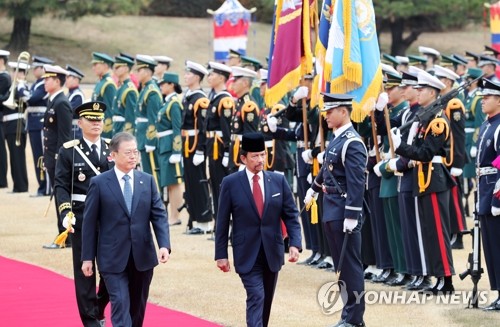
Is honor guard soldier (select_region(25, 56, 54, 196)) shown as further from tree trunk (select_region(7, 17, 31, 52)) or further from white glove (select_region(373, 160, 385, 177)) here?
tree trunk (select_region(7, 17, 31, 52))

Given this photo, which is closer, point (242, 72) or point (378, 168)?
point (378, 168)

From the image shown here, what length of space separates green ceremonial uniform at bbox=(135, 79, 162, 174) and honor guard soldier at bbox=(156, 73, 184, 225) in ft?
0.66

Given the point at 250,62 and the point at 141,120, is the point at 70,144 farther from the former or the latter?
the point at 250,62

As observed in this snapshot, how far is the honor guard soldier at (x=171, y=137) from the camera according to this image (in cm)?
1745

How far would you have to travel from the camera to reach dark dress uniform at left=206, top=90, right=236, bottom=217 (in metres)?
15.8

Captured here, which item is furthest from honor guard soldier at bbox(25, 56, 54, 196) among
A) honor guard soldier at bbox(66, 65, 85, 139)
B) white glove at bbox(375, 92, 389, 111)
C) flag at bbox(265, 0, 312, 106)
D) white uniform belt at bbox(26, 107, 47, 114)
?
white glove at bbox(375, 92, 389, 111)

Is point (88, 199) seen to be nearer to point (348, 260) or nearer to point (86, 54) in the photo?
point (348, 260)

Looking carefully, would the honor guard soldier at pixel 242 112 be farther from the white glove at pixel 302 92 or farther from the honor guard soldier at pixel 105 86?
the honor guard soldier at pixel 105 86

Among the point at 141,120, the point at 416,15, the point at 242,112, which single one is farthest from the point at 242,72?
the point at 416,15

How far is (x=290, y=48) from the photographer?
1324 cm

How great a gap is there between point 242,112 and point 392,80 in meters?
2.83

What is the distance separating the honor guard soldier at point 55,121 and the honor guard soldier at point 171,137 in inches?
77.7

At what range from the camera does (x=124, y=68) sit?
63.1 feet

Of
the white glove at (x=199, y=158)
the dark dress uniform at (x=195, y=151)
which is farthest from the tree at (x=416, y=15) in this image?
the white glove at (x=199, y=158)
